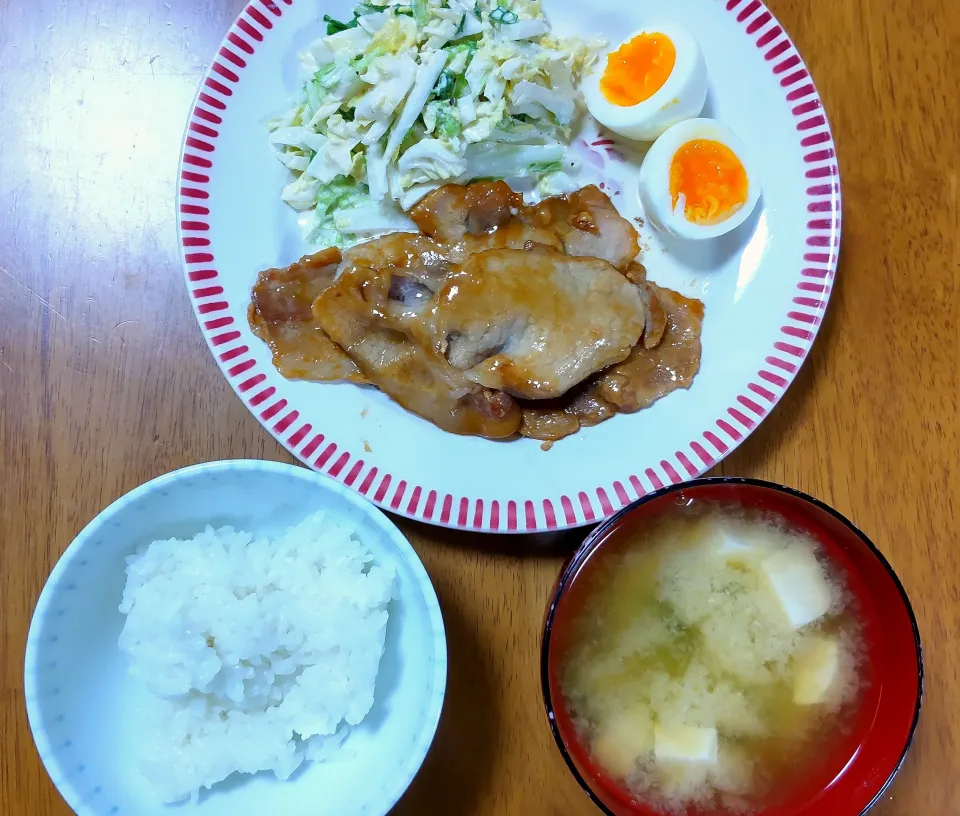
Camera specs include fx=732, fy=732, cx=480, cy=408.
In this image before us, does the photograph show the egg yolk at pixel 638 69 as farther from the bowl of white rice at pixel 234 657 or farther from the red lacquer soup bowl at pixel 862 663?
the bowl of white rice at pixel 234 657

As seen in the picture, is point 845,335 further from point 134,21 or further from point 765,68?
point 134,21

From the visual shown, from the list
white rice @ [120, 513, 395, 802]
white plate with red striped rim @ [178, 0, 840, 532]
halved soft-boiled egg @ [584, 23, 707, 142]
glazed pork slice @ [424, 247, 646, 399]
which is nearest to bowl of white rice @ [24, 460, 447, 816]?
white rice @ [120, 513, 395, 802]

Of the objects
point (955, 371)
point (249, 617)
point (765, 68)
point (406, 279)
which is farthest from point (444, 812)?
point (765, 68)

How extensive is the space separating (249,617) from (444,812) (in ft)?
2.22

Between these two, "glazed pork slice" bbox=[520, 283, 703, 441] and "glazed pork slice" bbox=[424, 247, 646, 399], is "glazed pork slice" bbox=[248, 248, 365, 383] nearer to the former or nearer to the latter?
"glazed pork slice" bbox=[424, 247, 646, 399]

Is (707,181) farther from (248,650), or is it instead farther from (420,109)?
(248,650)

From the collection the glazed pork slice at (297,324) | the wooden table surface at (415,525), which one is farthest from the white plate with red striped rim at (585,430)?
the wooden table surface at (415,525)

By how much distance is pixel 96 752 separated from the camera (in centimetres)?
139

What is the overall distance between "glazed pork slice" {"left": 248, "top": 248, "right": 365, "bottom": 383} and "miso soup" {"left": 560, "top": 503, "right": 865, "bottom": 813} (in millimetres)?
765

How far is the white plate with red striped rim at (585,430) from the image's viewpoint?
163cm

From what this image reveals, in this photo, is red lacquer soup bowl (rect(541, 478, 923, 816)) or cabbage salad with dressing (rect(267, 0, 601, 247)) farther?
cabbage salad with dressing (rect(267, 0, 601, 247))

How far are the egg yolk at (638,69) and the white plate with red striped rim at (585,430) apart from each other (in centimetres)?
8

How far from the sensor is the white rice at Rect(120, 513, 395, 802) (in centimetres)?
137

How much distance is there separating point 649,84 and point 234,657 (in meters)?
1.54
